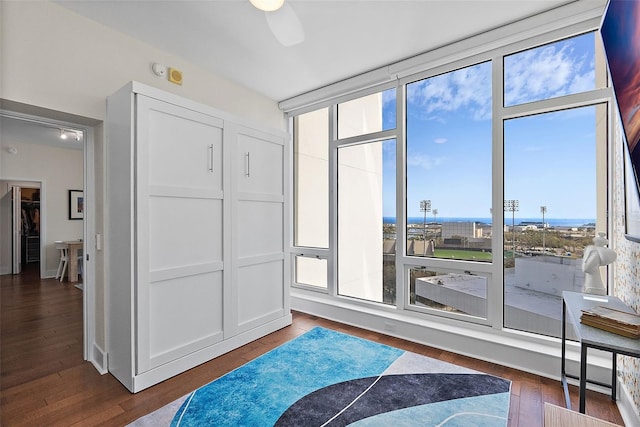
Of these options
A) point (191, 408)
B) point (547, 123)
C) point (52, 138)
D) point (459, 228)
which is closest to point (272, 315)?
point (191, 408)

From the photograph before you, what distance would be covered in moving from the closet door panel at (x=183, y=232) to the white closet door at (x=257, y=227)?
0.80 feet

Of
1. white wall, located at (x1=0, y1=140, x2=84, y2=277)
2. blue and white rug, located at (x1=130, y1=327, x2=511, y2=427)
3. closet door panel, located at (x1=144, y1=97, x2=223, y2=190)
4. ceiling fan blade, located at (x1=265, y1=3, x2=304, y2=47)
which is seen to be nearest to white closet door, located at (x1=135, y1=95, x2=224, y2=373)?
closet door panel, located at (x1=144, y1=97, x2=223, y2=190)

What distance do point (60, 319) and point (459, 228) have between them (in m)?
4.65

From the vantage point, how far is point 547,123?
2.53m

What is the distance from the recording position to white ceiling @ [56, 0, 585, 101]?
2.28m

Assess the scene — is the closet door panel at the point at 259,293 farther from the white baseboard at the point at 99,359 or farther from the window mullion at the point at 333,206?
the white baseboard at the point at 99,359

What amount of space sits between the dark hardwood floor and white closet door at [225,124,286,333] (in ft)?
1.13

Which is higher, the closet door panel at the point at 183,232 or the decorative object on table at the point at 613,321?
the closet door panel at the point at 183,232

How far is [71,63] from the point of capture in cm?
231

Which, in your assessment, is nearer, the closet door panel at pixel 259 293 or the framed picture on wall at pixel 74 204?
the closet door panel at pixel 259 293

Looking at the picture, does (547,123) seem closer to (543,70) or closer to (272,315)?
(543,70)

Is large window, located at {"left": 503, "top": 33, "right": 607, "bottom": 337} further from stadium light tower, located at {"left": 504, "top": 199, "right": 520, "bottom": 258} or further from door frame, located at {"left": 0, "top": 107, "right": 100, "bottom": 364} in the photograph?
door frame, located at {"left": 0, "top": 107, "right": 100, "bottom": 364}

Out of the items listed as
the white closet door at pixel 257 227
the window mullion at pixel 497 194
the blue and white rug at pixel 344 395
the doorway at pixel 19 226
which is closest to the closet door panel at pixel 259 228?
the white closet door at pixel 257 227

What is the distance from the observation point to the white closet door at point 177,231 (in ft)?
7.31
